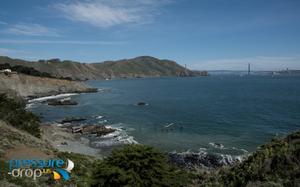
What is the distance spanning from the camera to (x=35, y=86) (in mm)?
94500

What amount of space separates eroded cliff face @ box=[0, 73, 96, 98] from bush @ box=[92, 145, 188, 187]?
224 feet

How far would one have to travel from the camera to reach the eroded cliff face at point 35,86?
83.2 meters

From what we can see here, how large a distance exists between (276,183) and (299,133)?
6.56 metres

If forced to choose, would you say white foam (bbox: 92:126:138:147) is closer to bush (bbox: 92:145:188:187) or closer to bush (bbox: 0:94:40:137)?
bush (bbox: 0:94:40:137)

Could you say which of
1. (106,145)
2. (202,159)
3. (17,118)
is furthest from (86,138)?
(202,159)

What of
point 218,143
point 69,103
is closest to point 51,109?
point 69,103

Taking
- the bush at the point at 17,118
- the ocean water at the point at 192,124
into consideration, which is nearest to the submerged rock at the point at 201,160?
the ocean water at the point at 192,124

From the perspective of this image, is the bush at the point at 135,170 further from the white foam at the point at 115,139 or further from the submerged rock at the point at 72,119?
the submerged rock at the point at 72,119

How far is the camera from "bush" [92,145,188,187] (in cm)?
1199
